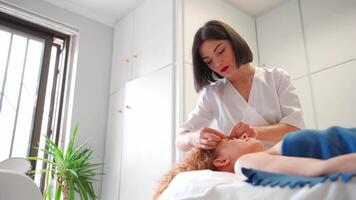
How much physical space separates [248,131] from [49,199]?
1645mm

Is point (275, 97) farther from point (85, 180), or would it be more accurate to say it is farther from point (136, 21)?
point (136, 21)

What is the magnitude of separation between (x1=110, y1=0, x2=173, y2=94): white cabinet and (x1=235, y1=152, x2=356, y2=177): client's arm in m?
1.49

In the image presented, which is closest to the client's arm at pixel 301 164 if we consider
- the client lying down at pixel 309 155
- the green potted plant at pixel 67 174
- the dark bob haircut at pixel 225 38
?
the client lying down at pixel 309 155

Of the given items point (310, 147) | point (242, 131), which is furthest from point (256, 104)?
point (310, 147)

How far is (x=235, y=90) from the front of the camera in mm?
1421

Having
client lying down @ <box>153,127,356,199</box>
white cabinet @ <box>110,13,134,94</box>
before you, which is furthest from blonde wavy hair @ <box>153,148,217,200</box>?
white cabinet @ <box>110,13,134,94</box>

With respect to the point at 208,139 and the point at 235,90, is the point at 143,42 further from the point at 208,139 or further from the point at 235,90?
the point at 208,139

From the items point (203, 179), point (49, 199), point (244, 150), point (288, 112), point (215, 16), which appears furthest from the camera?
point (215, 16)

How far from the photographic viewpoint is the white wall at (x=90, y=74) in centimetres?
253

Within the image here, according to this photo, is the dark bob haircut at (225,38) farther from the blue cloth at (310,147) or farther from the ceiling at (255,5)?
the ceiling at (255,5)

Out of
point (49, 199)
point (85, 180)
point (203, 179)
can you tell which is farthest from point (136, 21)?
point (203, 179)

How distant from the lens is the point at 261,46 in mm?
2697

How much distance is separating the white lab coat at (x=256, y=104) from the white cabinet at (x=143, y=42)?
2.46ft

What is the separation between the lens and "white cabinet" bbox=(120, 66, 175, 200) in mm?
2029
